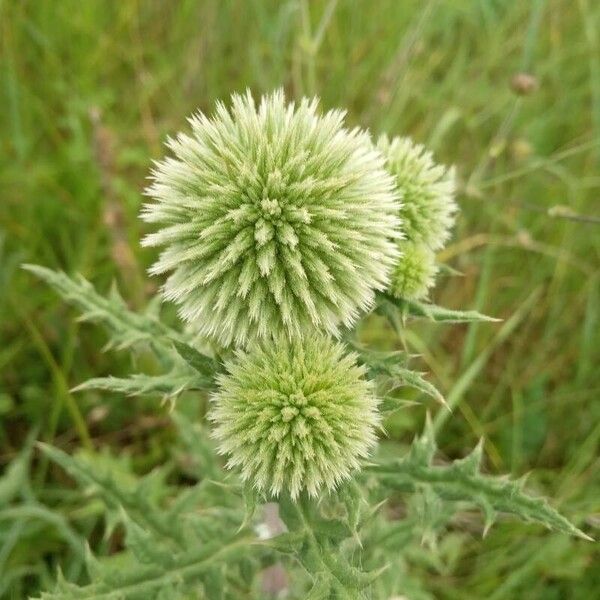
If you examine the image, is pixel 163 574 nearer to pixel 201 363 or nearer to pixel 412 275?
pixel 201 363

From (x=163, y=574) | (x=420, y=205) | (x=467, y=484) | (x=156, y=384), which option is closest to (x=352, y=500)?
(x=467, y=484)

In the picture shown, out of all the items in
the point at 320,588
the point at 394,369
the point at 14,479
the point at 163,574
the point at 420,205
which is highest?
the point at 420,205

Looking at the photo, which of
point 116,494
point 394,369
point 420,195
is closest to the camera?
point 394,369

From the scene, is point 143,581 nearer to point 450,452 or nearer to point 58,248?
point 450,452

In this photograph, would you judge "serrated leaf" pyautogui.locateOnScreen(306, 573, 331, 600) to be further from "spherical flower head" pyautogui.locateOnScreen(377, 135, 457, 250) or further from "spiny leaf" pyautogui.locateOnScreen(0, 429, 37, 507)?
"spiny leaf" pyautogui.locateOnScreen(0, 429, 37, 507)

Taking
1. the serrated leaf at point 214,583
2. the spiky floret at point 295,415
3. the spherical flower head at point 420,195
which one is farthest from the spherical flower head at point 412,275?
the serrated leaf at point 214,583

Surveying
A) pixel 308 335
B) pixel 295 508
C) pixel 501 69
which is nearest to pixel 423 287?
pixel 308 335

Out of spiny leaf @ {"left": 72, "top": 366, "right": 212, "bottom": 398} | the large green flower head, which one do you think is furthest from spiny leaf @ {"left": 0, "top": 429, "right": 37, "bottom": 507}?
the large green flower head
